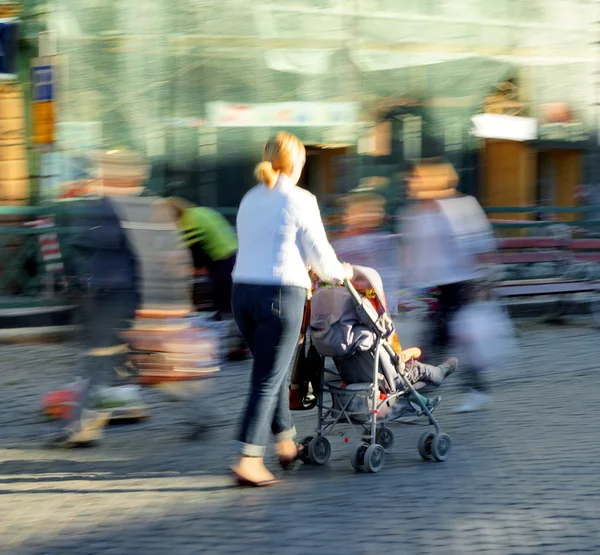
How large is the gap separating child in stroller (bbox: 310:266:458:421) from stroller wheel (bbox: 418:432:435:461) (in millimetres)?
178

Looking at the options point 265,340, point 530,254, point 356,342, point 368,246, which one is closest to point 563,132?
point 530,254

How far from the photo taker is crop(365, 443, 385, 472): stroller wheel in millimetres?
6102

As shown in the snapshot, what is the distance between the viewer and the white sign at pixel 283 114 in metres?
12.6

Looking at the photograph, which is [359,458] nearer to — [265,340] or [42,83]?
[265,340]

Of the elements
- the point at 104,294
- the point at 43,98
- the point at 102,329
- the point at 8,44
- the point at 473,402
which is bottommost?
the point at 473,402

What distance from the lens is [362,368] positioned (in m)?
6.35

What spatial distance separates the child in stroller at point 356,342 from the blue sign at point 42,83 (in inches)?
246

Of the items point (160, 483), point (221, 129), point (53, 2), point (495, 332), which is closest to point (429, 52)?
point (221, 129)

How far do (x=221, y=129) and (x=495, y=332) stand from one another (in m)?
5.55

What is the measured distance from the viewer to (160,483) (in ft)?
19.9

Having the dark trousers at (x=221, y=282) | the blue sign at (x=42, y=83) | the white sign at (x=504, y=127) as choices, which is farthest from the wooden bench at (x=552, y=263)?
the blue sign at (x=42, y=83)

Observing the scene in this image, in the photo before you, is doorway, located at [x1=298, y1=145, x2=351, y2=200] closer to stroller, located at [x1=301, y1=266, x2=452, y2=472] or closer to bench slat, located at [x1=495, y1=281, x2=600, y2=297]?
bench slat, located at [x1=495, y1=281, x2=600, y2=297]

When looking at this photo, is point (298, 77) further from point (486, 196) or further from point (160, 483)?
point (160, 483)

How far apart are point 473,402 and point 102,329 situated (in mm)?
2730
